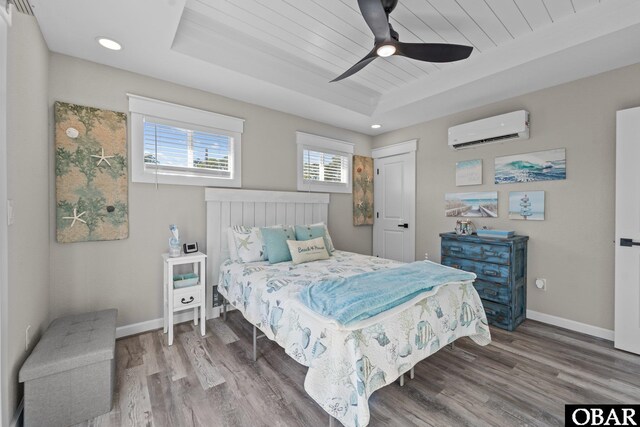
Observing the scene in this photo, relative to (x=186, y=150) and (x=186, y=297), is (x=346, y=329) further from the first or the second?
(x=186, y=150)

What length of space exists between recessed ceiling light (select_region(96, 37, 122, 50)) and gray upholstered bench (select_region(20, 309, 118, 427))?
2.20 m

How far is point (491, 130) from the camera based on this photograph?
3201 millimetres

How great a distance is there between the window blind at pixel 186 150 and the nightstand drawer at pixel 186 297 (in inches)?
49.1

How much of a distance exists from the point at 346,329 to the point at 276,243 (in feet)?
5.52

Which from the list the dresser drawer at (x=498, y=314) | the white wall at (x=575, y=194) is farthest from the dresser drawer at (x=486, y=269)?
the white wall at (x=575, y=194)

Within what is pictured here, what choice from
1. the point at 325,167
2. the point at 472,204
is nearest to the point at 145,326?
the point at 325,167

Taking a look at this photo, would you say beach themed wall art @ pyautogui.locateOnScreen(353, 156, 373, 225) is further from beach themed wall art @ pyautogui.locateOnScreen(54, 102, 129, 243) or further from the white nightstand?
beach themed wall art @ pyautogui.locateOnScreen(54, 102, 129, 243)

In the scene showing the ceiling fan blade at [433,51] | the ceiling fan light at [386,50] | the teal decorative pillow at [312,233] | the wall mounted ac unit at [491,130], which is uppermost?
the ceiling fan blade at [433,51]

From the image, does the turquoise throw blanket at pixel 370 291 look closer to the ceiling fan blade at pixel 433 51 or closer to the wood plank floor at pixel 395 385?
the wood plank floor at pixel 395 385

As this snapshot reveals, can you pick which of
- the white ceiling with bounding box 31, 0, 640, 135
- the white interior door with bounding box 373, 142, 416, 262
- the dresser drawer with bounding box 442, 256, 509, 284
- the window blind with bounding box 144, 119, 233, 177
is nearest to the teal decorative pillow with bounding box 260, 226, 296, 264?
the window blind with bounding box 144, 119, 233, 177

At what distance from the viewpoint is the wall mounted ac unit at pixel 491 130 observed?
9.84ft

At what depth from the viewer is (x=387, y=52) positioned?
1.94m

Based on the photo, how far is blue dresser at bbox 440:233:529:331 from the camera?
2.82 meters

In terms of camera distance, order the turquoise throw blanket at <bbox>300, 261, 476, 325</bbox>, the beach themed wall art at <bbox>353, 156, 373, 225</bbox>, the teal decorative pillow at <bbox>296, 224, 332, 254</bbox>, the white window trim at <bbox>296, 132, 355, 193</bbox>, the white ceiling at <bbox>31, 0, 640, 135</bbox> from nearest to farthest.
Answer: the turquoise throw blanket at <bbox>300, 261, 476, 325</bbox>
the white ceiling at <bbox>31, 0, 640, 135</bbox>
the teal decorative pillow at <bbox>296, 224, 332, 254</bbox>
the white window trim at <bbox>296, 132, 355, 193</bbox>
the beach themed wall art at <bbox>353, 156, 373, 225</bbox>
